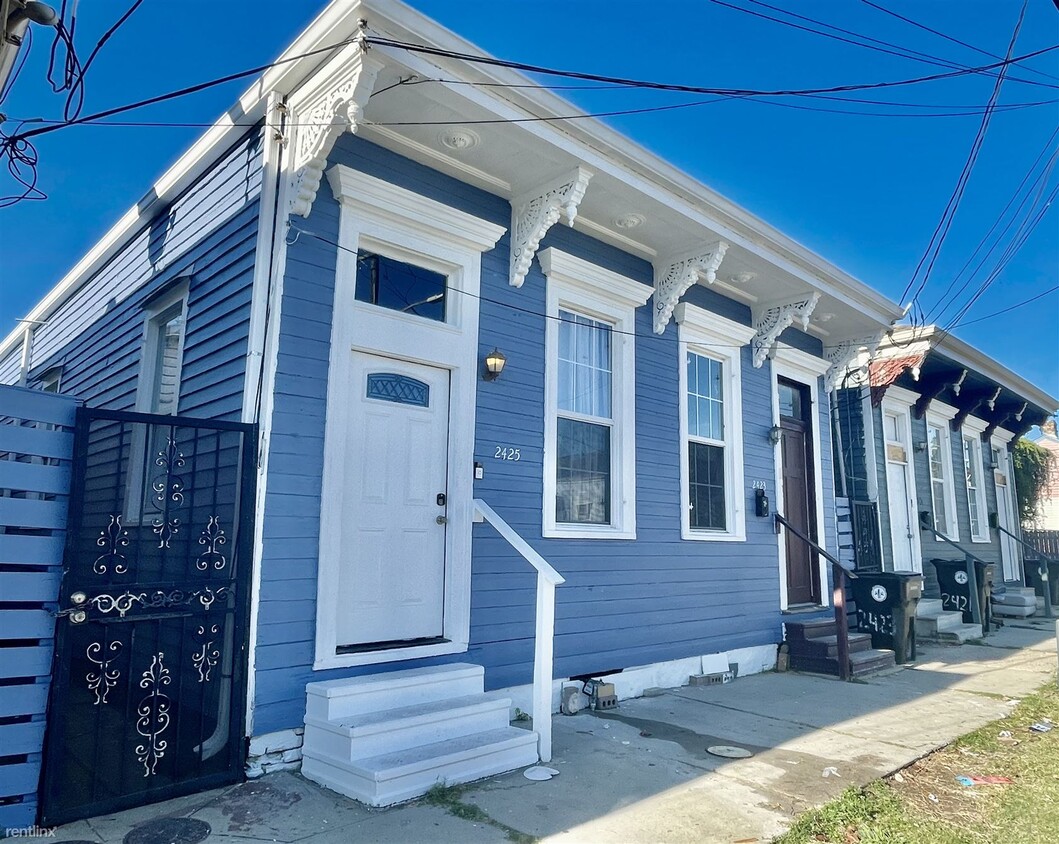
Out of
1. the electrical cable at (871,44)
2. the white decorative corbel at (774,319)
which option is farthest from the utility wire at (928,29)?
the white decorative corbel at (774,319)

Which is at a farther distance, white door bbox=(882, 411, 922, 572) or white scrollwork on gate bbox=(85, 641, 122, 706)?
white door bbox=(882, 411, 922, 572)

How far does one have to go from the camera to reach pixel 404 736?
142 inches

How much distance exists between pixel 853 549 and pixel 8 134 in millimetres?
9027

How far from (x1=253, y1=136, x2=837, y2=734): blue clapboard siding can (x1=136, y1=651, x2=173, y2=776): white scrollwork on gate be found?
45cm

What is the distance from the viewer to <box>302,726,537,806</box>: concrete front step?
328 cm

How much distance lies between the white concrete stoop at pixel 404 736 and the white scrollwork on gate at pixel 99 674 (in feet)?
3.17

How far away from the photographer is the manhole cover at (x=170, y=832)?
285 centimetres

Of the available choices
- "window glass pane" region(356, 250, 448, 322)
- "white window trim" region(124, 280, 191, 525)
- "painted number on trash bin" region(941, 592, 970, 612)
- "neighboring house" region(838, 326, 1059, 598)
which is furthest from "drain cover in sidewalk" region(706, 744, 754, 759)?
"painted number on trash bin" region(941, 592, 970, 612)

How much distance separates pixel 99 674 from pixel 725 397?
5665 millimetres

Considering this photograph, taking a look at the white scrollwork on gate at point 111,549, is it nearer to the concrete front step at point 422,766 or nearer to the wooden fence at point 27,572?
the wooden fence at point 27,572

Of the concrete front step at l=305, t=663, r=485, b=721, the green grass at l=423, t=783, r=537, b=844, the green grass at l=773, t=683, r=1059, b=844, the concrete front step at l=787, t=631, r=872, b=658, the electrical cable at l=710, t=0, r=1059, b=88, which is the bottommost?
the green grass at l=773, t=683, r=1059, b=844

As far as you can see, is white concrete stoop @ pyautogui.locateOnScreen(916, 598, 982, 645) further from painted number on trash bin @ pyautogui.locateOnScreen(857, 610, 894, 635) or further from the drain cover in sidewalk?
the drain cover in sidewalk

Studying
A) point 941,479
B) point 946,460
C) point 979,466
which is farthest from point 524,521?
point 979,466

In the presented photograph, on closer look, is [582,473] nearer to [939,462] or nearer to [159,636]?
[159,636]
